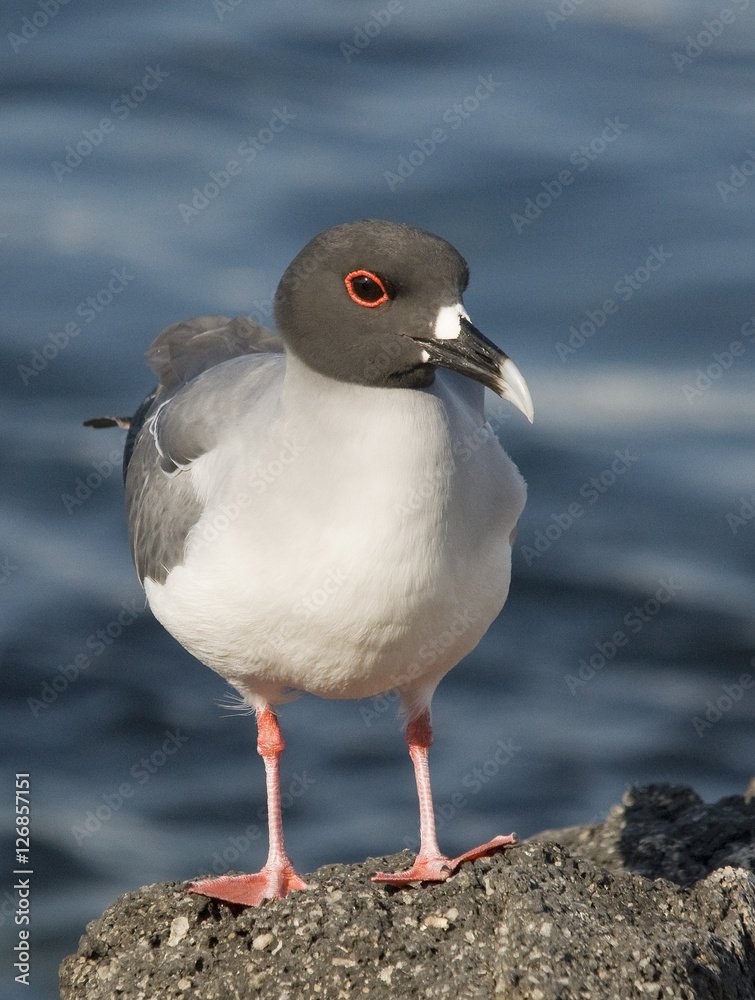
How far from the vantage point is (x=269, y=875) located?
6.50 metres

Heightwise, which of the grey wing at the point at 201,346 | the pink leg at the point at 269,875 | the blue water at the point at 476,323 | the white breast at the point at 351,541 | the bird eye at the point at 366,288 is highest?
the bird eye at the point at 366,288

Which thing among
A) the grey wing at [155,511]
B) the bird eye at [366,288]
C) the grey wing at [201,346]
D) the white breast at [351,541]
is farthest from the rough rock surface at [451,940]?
the grey wing at [201,346]

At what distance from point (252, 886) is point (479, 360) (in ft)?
8.29

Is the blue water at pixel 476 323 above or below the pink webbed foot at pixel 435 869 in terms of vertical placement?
below

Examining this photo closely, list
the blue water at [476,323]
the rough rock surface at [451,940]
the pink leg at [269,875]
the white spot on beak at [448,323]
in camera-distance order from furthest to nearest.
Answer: the blue water at [476,323] → the pink leg at [269,875] → the white spot on beak at [448,323] → the rough rock surface at [451,940]

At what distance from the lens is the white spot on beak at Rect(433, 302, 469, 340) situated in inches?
221

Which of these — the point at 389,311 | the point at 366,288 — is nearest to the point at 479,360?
the point at 389,311

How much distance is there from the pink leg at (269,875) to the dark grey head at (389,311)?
7.24 feet

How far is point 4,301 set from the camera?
1549cm

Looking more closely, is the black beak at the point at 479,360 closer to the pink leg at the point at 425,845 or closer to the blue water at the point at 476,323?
the pink leg at the point at 425,845

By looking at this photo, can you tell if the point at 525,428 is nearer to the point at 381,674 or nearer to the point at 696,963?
the point at 381,674

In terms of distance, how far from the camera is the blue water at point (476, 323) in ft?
35.6

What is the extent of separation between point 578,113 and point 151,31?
5998 millimetres

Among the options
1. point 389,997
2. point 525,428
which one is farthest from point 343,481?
point 525,428
